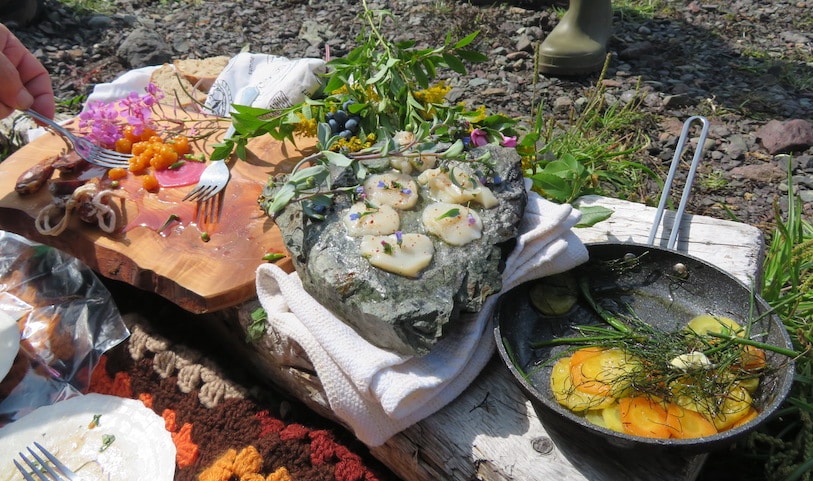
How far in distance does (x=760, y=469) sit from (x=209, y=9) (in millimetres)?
5382

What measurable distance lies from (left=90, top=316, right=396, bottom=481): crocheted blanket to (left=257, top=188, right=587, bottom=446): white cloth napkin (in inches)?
12.1

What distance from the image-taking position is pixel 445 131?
84.3 inches

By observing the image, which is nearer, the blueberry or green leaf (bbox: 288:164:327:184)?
green leaf (bbox: 288:164:327:184)

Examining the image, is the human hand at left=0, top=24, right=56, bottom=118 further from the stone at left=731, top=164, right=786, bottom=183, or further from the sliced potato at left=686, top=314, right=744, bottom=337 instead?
the stone at left=731, top=164, right=786, bottom=183

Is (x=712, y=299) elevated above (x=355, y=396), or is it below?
above

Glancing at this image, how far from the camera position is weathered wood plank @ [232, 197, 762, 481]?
61.6 inches

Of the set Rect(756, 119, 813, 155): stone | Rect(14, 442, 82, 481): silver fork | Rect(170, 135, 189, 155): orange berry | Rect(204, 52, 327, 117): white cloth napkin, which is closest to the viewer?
Rect(14, 442, 82, 481): silver fork

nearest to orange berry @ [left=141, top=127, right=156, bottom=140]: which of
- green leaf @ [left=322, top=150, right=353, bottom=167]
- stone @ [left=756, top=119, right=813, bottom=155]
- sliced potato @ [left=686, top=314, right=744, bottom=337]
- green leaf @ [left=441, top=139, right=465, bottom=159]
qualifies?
green leaf @ [left=322, top=150, right=353, bottom=167]

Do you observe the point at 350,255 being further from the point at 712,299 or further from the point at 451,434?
the point at 712,299

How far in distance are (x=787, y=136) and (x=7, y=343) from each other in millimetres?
3673

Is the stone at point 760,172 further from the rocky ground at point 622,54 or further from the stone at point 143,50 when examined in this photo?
the stone at point 143,50

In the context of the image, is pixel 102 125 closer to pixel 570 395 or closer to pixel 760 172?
pixel 570 395

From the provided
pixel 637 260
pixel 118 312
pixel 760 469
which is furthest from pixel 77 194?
pixel 760 469

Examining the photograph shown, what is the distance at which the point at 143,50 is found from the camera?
184 inches
